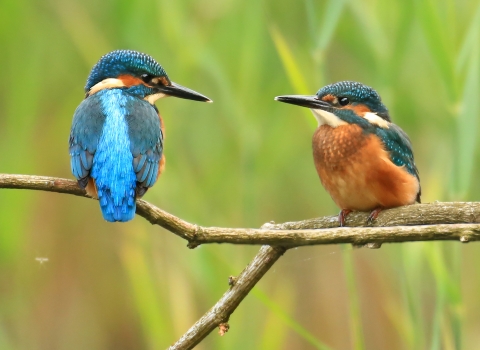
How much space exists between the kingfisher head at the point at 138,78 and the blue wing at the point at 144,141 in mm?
90

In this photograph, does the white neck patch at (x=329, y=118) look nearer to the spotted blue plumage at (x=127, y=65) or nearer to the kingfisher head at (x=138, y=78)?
the kingfisher head at (x=138, y=78)

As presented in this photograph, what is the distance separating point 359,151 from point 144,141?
0.86 meters

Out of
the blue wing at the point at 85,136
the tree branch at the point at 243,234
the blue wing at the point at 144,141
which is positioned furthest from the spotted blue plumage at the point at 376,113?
the tree branch at the point at 243,234

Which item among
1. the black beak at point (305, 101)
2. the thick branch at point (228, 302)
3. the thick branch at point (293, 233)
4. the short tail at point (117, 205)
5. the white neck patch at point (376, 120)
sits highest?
the black beak at point (305, 101)

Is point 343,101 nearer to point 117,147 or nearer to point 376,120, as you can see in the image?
point 376,120

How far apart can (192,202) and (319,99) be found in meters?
0.65

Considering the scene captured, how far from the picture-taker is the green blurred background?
2523 millimetres

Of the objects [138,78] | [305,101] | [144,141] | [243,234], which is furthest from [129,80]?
[243,234]

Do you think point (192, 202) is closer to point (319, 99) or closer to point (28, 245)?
point (319, 99)

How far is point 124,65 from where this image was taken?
8.00ft

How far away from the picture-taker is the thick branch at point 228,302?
1806mm

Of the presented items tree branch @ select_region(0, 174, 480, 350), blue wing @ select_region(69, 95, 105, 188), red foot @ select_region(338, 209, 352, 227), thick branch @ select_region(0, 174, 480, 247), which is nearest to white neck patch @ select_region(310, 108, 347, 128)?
red foot @ select_region(338, 209, 352, 227)

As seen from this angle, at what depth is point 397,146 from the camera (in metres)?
2.74

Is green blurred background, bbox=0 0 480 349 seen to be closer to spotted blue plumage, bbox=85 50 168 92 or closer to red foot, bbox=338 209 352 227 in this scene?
red foot, bbox=338 209 352 227
